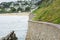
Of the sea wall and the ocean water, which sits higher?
the sea wall

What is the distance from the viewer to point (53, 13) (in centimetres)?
1695

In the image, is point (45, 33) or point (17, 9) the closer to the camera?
point (45, 33)

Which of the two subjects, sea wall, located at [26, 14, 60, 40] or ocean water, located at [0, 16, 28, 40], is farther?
ocean water, located at [0, 16, 28, 40]

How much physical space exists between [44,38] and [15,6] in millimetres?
56607

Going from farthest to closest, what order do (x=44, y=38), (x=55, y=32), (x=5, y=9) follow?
1. (x=5, y=9)
2. (x=44, y=38)
3. (x=55, y=32)

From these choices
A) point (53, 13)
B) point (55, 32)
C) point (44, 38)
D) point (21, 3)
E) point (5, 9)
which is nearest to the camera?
point (55, 32)

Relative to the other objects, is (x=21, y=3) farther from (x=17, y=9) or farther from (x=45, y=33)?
(x=45, y=33)

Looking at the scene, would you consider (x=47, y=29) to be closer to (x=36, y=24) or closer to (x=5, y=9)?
(x=36, y=24)

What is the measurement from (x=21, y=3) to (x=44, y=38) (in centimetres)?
5377

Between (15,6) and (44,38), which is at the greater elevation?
(44,38)

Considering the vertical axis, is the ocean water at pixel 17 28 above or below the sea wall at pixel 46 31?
below

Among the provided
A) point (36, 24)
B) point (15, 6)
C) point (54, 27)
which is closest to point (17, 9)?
point (15, 6)

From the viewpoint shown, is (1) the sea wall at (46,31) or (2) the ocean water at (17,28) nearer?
(1) the sea wall at (46,31)

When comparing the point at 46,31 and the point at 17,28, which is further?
the point at 17,28
